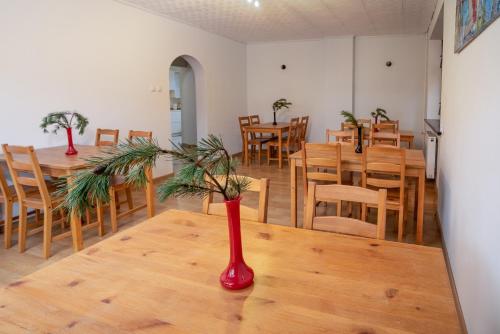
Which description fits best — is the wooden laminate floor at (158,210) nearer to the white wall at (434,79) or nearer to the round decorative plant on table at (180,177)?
the white wall at (434,79)

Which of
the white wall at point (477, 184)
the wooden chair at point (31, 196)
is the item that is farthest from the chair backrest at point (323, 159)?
the wooden chair at point (31, 196)

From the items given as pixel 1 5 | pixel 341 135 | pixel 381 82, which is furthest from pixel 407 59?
pixel 1 5

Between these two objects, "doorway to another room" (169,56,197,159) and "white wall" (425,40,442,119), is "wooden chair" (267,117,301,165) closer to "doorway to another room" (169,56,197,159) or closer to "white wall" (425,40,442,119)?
→ "white wall" (425,40,442,119)

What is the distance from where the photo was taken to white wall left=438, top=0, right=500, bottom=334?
1.38m

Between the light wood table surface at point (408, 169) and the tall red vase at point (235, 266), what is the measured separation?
1.70 metres

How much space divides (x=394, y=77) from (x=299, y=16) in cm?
264

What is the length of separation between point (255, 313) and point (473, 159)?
1.45m

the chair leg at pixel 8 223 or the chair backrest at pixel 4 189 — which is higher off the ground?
the chair backrest at pixel 4 189

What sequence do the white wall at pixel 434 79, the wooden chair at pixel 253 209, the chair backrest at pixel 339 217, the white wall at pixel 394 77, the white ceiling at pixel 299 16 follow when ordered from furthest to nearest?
the white wall at pixel 394 77 → the white wall at pixel 434 79 → the white ceiling at pixel 299 16 → the wooden chair at pixel 253 209 → the chair backrest at pixel 339 217

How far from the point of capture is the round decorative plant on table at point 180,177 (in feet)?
2.85

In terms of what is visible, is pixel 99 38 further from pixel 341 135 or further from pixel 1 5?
pixel 341 135

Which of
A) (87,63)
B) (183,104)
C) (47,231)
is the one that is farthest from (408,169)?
(183,104)

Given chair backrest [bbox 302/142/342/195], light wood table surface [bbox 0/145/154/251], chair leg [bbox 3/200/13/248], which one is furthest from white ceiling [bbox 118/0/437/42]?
chair leg [bbox 3/200/13/248]

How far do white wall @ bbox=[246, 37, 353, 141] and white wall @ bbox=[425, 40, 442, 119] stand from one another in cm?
159
